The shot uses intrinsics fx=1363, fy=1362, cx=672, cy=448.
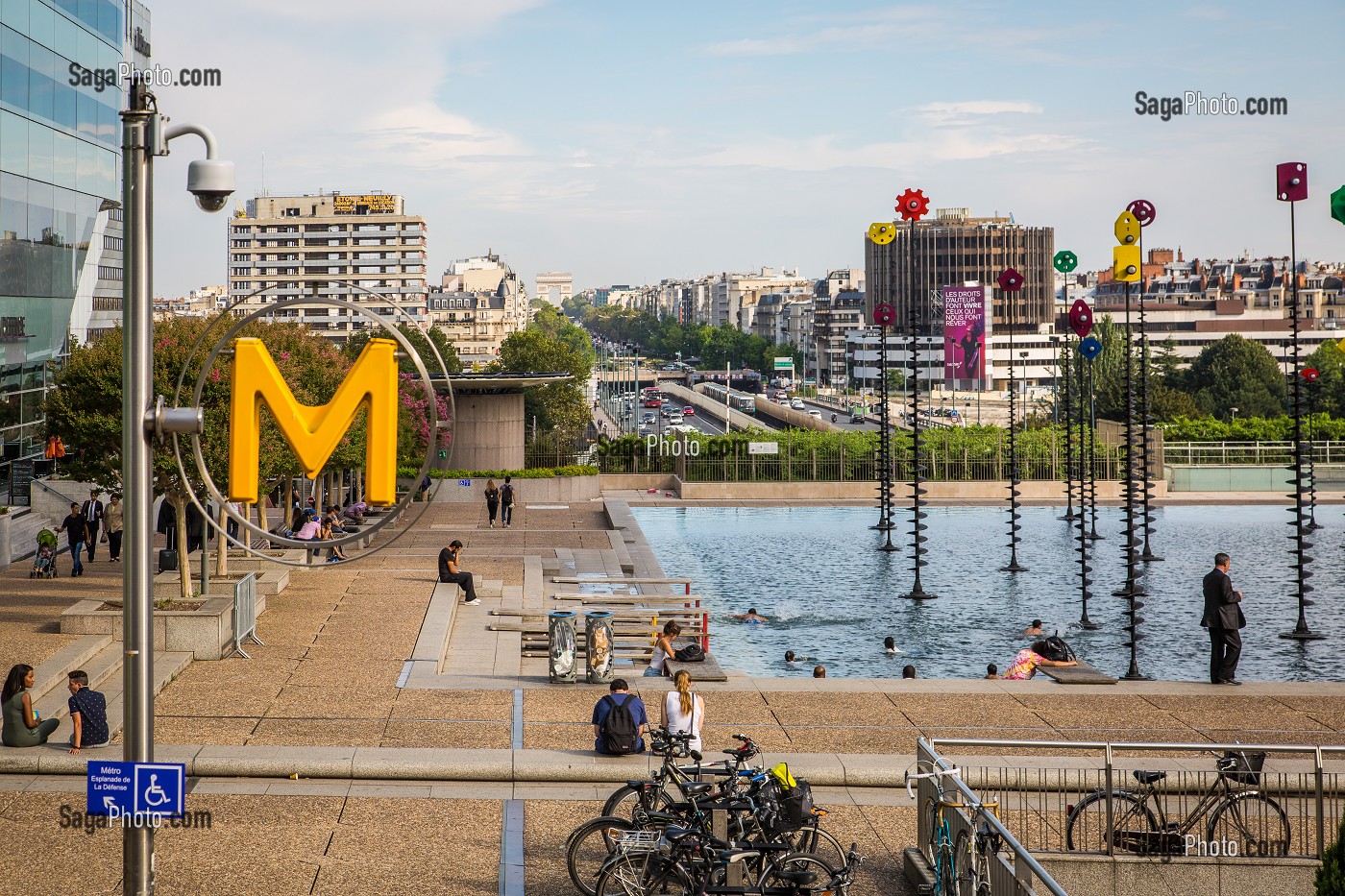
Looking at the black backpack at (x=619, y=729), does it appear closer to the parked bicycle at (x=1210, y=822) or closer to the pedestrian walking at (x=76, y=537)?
the parked bicycle at (x=1210, y=822)

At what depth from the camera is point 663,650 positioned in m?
21.0

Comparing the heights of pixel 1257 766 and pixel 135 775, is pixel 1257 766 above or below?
below

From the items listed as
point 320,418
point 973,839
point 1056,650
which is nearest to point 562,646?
point 1056,650

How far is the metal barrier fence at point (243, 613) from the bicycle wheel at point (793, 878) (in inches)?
494

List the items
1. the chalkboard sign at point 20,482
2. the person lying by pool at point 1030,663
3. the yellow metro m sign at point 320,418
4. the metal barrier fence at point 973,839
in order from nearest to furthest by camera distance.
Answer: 1. the metal barrier fence at point 973,839
2. the yellow metro m sign at point 320,418
3. the person lying by pool at point 1030,663
4. the chalkboard sign at point 20,482

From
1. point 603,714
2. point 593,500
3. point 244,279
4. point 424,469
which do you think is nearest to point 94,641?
point 603,714

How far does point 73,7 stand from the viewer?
3991 centimetres

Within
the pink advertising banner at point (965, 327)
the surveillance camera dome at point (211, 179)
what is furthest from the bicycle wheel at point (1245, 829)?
the pink advertising banner at point (965, 327)

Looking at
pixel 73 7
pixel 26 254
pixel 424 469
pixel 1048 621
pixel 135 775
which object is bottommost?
pixel 1048 621

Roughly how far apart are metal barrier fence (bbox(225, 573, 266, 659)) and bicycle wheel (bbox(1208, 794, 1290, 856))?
46.8ft

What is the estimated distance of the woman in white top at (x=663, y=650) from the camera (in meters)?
20.8

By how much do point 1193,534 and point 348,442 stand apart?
28.0 metres

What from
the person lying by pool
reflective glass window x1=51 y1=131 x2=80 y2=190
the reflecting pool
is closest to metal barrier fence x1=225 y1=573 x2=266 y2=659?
the reflecting pool

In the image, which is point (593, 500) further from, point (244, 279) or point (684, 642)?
point (244, 279)
